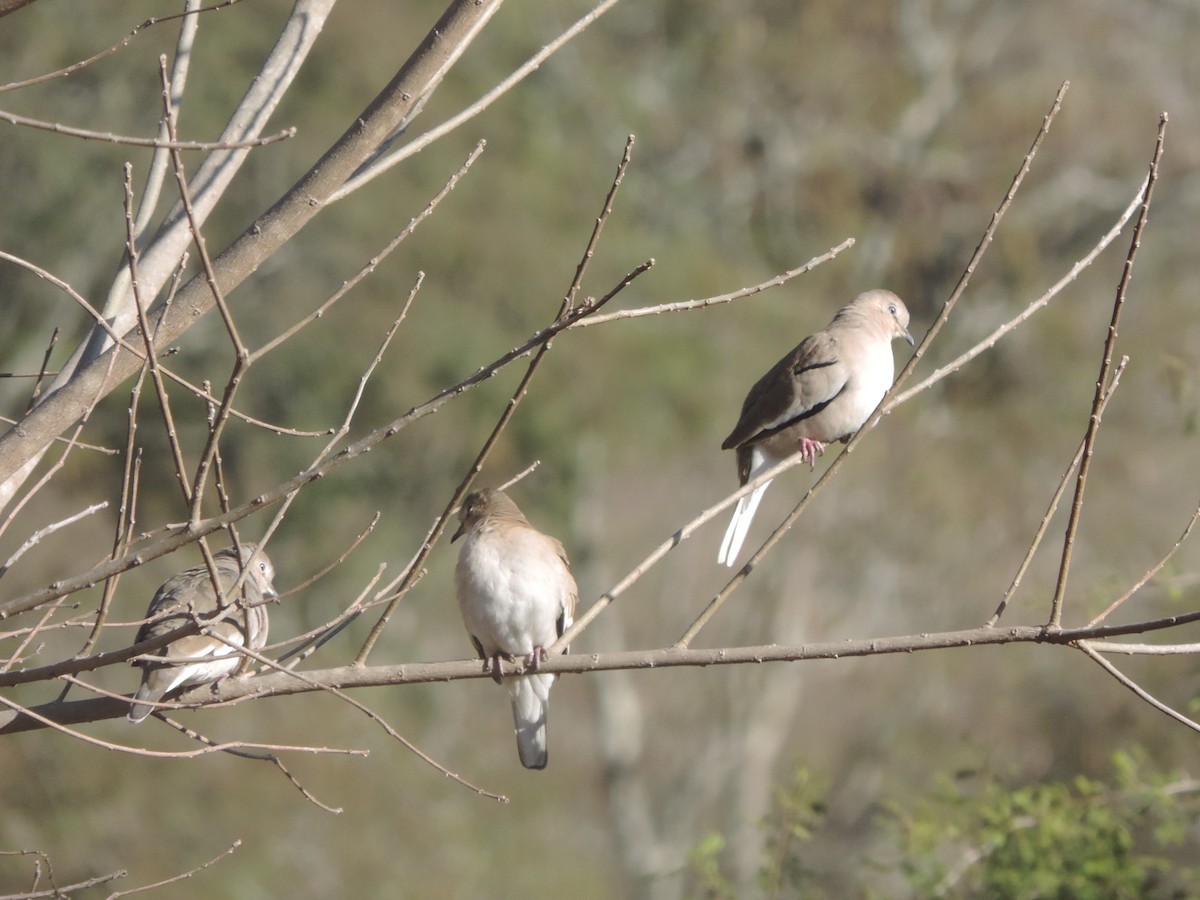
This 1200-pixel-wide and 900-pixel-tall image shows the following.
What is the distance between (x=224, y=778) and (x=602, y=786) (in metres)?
7.80

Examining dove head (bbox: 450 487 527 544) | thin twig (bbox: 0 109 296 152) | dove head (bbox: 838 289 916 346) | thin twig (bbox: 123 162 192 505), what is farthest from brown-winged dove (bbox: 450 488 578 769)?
thin twig (bbox: 0 109 296 152)

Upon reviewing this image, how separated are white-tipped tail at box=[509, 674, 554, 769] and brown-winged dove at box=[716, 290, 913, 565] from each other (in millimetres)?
1011

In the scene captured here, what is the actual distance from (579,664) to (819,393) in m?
3.39

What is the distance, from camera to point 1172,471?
21516mm

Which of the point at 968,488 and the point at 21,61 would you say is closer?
the point at 21,61

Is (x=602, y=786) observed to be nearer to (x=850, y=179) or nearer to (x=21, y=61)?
(x=850, y=179)

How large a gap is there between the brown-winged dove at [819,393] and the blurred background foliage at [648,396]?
843cm

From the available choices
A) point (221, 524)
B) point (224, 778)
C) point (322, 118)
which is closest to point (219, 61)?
point (322, 118)

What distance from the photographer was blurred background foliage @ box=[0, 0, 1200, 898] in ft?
52.7

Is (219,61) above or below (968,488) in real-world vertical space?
above

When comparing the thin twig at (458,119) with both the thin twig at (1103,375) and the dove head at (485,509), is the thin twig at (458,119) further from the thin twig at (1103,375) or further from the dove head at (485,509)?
the dove head at (485,509)

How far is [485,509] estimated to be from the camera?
19.7ft

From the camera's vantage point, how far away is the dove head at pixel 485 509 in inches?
233

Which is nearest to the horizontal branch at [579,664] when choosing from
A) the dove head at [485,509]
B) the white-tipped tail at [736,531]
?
the white-tipped tail at [736,531]
